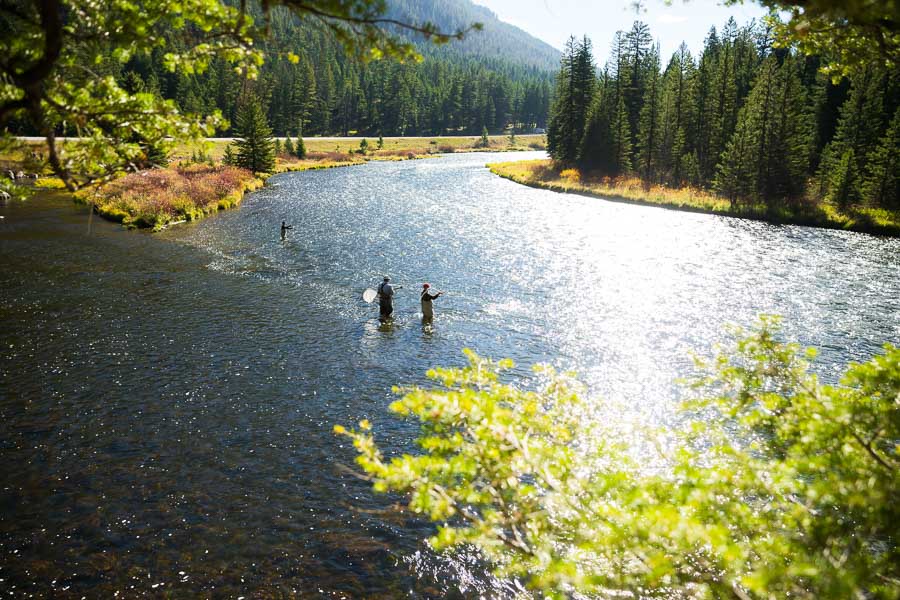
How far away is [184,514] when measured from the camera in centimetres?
1195

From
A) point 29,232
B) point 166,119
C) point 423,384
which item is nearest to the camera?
point 166,119

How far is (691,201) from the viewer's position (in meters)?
62.1

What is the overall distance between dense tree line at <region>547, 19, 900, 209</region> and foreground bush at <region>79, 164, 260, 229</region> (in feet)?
158

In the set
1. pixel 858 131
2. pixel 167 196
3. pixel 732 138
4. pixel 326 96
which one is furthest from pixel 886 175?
pixel 326 96

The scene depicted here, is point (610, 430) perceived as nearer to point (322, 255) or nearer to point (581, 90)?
point (322, 255)

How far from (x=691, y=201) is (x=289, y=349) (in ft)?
181

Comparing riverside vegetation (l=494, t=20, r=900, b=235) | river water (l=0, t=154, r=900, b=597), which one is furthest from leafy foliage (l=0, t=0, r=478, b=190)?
riverside vegetation (l=494, t=20, r=900, b=235)

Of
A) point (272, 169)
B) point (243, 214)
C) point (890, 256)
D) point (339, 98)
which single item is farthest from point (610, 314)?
point (339, 98)

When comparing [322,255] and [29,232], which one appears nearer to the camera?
[322,255]

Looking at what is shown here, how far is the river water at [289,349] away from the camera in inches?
432

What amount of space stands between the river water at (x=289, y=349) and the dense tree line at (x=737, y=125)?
14.5 metres

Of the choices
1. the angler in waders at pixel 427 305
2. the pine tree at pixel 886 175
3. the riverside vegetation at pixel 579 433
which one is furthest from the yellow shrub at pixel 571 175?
the riverside vegetation at pixel 579 433

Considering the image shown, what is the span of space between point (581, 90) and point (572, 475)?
97.5m

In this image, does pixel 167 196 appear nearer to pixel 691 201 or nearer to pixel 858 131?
pixel 691 201
